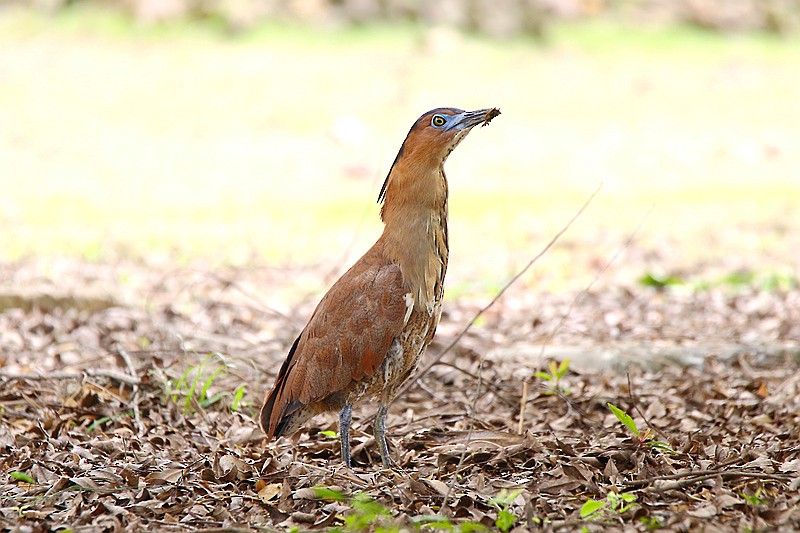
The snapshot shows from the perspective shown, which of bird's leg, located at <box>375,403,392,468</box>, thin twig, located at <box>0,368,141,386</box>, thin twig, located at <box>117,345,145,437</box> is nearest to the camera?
bird's leg, located at <box>375,403,392,468</box>

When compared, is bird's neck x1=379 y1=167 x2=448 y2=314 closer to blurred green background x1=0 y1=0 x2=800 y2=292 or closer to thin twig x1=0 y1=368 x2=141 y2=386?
thin twig x1=0 y1=368 x2=141 y2=386

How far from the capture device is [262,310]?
247 inches

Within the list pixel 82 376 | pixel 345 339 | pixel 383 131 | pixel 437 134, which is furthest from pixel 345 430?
pixel 383 131

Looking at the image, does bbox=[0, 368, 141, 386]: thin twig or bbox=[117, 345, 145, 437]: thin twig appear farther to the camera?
bbox=[0, 368, 141, 386]: thin twig

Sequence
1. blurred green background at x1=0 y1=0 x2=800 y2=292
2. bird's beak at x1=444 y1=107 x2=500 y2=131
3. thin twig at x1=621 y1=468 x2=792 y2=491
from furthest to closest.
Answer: blurred green background at x1=0 y1=0 x2=800 y2=292 → bird's beak at x1=444 y1=107 x2=500 y2=131 → thin twig at x1=621 y1=468 x2=792 y2=491

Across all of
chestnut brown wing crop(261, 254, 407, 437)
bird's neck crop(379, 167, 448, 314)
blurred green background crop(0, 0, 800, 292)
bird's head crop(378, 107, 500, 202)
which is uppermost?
bird's head crop(378, 107, 500, 202)

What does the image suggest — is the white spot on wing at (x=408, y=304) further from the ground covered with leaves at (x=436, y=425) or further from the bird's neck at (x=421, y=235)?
the ground covered with leaves at (x=436, y=425)

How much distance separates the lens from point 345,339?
133 inches

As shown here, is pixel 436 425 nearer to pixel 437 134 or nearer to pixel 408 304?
pixel 408 304

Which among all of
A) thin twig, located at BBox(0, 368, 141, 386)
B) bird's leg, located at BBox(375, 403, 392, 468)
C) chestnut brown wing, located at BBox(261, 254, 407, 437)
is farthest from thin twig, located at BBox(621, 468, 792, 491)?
thin twig, located at BBox(0, 368, 141, 386)

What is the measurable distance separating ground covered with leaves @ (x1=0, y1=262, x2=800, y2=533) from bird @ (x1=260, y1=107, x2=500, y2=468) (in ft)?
0.82

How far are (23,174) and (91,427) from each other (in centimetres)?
801

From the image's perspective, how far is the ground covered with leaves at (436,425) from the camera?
2.97 metres

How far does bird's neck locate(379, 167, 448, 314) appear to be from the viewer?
11.1 ft
